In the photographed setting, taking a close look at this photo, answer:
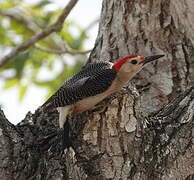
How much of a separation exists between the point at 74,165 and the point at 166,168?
781 mm

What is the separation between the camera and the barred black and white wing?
18.7 feet

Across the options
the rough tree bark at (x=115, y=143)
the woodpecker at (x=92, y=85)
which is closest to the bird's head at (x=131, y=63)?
the woodpecker at (x=92, y=85)

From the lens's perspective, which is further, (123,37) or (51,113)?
(123,37)

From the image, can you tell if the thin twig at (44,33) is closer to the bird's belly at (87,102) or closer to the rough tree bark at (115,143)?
the rough tree bark at (115,143)

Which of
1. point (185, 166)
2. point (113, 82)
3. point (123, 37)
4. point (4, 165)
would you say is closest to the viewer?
point (185, 166)

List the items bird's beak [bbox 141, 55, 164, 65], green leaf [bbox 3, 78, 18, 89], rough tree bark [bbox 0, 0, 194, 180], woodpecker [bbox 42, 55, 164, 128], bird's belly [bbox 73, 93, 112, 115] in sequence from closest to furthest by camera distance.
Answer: rough tree bark [bbox 0, 0, 194, 180] → bird's belly [bbox 73, 93, 112, 115] → woodpecker [bbox 42, 55, 164, 128] → bird's beak [bbox 141, 55, 164, 65] → green leaf [bbox 3, 78, 18, 89]

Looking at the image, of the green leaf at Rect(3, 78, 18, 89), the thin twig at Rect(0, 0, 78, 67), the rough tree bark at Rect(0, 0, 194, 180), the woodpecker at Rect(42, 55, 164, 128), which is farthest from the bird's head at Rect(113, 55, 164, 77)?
the green leaf at Rect(3, 78, 18, 89)

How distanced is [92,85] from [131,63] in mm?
629

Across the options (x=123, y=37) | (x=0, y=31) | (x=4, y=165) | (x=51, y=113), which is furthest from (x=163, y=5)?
(x=0, y=31)

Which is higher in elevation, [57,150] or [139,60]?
[139,60]

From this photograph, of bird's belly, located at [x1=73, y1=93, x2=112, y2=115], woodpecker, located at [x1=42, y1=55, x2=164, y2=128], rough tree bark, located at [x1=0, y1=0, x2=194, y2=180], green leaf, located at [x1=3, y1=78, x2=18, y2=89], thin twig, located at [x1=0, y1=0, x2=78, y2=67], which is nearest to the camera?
rough tree bark, located at [x1=0, y1=0, x2=194, y2=180]

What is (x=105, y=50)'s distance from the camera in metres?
6.71

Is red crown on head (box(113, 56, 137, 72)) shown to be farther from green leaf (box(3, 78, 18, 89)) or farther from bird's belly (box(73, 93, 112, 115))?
green leaf (box(3, 78, 18, 89))

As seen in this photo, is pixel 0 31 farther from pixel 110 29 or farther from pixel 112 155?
pixel 112 155
